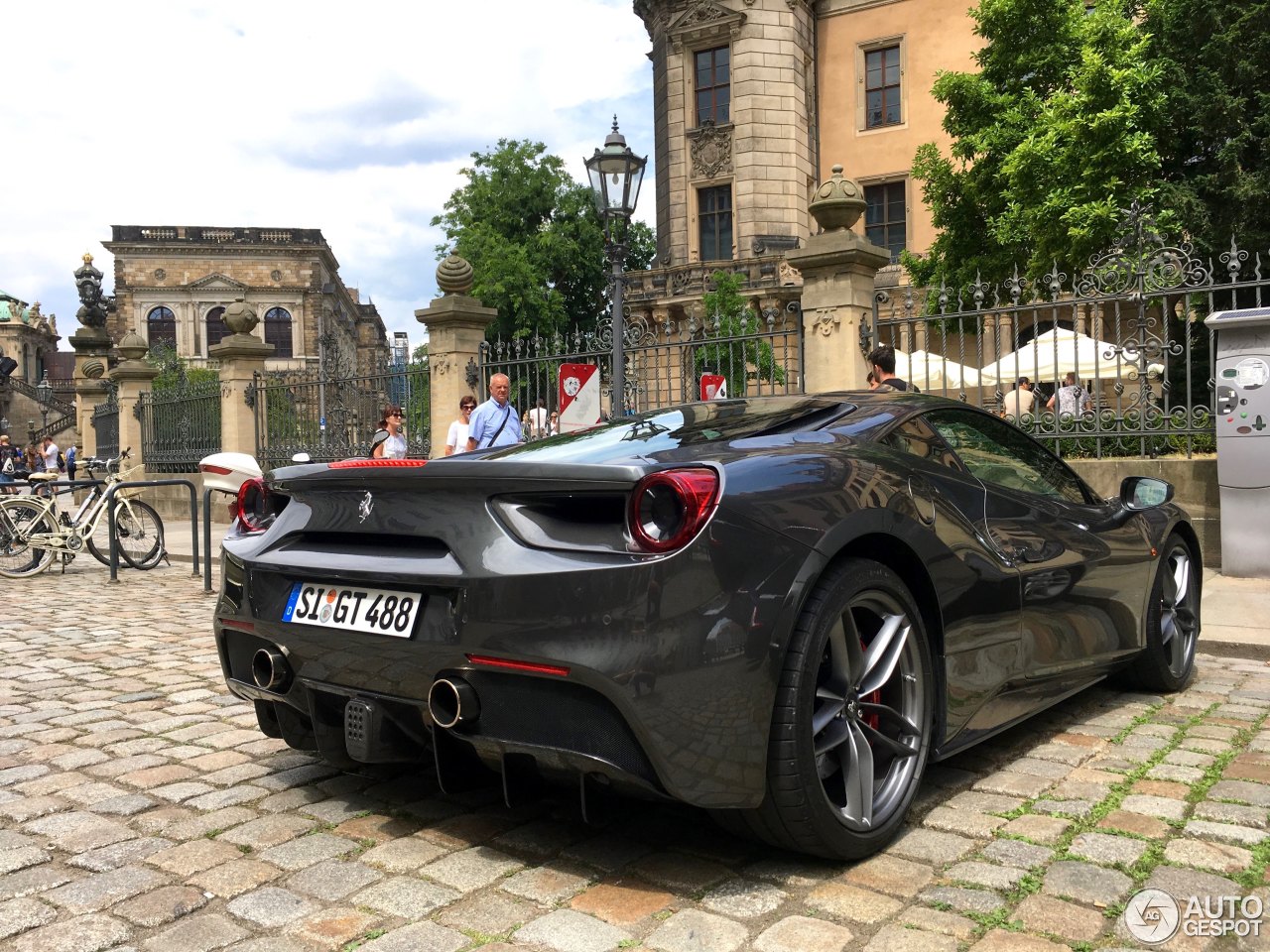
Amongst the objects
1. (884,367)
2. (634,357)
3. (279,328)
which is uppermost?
(279,328)

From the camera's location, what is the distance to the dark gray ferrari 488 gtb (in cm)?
253

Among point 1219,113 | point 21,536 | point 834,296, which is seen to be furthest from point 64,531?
point 1219,113

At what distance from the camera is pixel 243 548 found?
3.35 meters

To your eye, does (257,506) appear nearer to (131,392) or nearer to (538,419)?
(538,419)

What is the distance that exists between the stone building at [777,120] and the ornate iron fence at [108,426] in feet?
53.4

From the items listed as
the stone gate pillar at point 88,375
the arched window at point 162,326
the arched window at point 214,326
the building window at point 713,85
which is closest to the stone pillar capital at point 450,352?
the stone gate pillar at point 88,375

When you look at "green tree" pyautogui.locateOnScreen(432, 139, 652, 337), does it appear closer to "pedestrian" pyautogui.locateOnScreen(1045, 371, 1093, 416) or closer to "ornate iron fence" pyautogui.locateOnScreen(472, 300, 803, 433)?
"ornate iron fence" pyautogui.locateOnScreen(472, 300, 803, 433)

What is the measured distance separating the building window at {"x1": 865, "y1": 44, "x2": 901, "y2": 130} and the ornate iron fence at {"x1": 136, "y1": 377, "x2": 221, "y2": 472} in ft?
75.4

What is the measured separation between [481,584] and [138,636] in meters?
5.31

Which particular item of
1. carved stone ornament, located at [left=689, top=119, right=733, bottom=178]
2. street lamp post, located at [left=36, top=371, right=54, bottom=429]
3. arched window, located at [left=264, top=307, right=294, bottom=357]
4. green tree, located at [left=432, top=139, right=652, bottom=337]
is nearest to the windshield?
carved stone ornament, located at [left=689, top=119, right=733, bottom=178]

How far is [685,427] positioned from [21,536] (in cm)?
1011

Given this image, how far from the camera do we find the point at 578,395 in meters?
10.6

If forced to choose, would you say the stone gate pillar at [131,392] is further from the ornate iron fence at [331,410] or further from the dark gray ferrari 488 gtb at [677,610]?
the dark gray ferrari 488 gtb at [677,610]

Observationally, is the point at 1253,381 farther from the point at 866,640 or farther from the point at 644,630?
the point at 644,630
